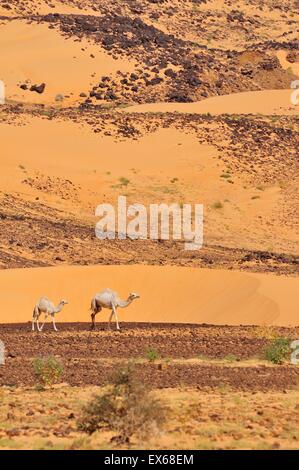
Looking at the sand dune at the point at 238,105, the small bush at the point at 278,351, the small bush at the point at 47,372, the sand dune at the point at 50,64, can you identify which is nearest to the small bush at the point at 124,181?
the sand dune at the point at 238,105

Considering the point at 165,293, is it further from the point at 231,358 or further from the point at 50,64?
the point at 50,64

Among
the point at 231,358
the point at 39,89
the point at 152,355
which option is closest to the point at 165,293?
the point at 231,358

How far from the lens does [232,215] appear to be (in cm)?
4950

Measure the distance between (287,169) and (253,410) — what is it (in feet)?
119

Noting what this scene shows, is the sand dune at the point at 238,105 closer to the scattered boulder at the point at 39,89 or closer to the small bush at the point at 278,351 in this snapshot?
the scattered boulder at the point at 39,89

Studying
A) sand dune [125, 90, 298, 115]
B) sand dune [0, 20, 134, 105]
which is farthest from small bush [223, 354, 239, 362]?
sand dune [0, 20, 134, 105]

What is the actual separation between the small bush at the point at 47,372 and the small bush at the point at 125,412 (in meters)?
3.65

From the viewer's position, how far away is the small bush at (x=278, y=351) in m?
23.6

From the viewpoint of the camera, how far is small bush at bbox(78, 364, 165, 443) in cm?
1612

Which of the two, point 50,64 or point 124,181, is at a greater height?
point 50,64

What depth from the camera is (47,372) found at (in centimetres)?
2088

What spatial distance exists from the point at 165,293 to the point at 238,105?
30.8 meters
